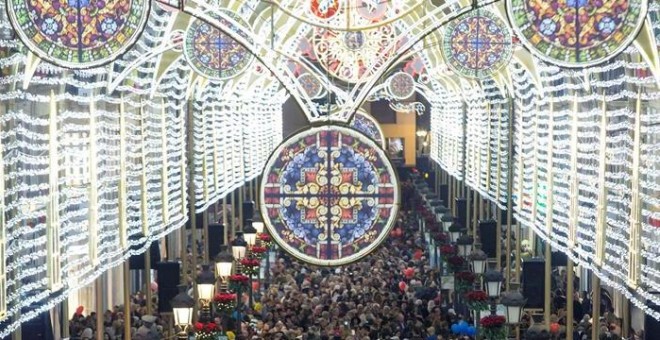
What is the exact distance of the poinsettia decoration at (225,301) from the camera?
31156mm

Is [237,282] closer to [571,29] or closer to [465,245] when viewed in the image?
[465,245]

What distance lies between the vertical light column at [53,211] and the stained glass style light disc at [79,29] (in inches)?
275

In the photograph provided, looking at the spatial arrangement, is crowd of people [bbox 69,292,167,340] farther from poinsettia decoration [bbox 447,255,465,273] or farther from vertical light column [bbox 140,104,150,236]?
poinsettia decoration [bbox 447,255,465,273]

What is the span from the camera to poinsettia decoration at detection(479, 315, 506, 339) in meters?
26.7

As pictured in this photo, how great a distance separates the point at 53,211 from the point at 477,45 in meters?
7.11

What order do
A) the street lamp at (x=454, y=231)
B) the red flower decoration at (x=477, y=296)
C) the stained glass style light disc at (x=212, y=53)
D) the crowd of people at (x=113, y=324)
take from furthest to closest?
the street lamp at (x=454, y=231), the crowd of people at (x=113, y=324), the red flower decoration at (x=477, y=296), the stained glass style light disc at (x=212, y=53)

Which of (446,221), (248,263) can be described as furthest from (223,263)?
(446,221)

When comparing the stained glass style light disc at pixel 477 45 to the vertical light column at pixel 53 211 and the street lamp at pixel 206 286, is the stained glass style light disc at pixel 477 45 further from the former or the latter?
the vertical light column at pixel 53 211

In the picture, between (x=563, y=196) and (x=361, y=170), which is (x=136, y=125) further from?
(x=361, y=170)

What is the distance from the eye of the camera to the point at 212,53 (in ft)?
90.0

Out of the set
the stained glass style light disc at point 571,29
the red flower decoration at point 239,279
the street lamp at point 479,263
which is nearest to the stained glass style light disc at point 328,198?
the stained glass style light disc at point 571,29

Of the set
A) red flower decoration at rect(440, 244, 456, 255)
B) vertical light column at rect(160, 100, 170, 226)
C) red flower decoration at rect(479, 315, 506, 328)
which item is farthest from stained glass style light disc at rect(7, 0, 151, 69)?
red flower decoration at rect(440, 244, 456, 255)

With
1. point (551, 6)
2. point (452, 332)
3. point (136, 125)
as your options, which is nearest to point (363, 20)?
point (136, 125)

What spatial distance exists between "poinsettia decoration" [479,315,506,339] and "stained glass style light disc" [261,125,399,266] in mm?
7628
